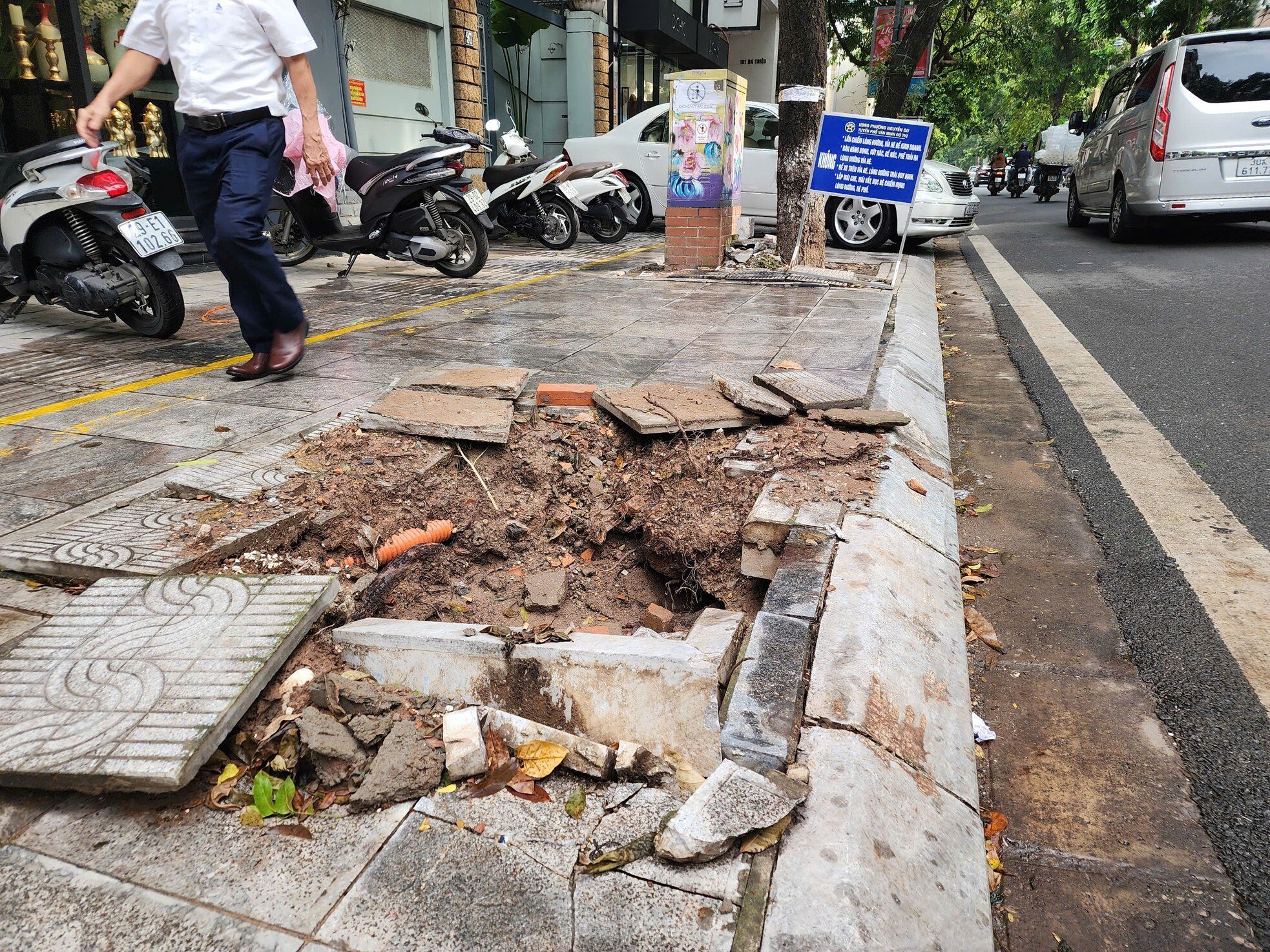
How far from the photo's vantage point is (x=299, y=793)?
1.62 meters

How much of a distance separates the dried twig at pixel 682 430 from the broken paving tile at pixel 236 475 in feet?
4.60

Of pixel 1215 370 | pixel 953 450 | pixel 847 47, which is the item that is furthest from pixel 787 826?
pixel 847 47

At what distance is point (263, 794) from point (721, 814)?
844 mm

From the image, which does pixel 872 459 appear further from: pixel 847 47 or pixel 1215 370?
pixel 847 47

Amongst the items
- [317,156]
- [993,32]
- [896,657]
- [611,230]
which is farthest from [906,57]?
[993,32]

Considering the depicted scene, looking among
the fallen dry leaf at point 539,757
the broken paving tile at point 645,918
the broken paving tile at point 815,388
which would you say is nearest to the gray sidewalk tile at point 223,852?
the fallen dry leaf at point 539,757

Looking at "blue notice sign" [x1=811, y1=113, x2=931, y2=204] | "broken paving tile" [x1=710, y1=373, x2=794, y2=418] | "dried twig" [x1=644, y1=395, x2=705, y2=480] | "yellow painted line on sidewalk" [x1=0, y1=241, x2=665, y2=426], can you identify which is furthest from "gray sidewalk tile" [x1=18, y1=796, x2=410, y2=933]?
"blue notice sign" [x1=811, y1=113, x2=931, y2=204]

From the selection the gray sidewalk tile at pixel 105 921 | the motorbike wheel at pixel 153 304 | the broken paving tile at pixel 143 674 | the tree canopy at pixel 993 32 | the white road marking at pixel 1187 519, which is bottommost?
the white road marking at pixel 1187 519

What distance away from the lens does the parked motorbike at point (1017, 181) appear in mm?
28234

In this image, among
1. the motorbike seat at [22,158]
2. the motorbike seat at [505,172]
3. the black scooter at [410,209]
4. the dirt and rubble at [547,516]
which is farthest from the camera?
the motorbike seat at [505,172]

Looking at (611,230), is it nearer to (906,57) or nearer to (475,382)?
(906,57)

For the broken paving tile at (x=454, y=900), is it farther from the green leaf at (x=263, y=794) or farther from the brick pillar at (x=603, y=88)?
the brick pillar at (x=603, y=88)

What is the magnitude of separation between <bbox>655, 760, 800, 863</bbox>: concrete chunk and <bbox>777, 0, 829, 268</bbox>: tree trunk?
302 inches

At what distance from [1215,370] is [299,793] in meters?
5.54
